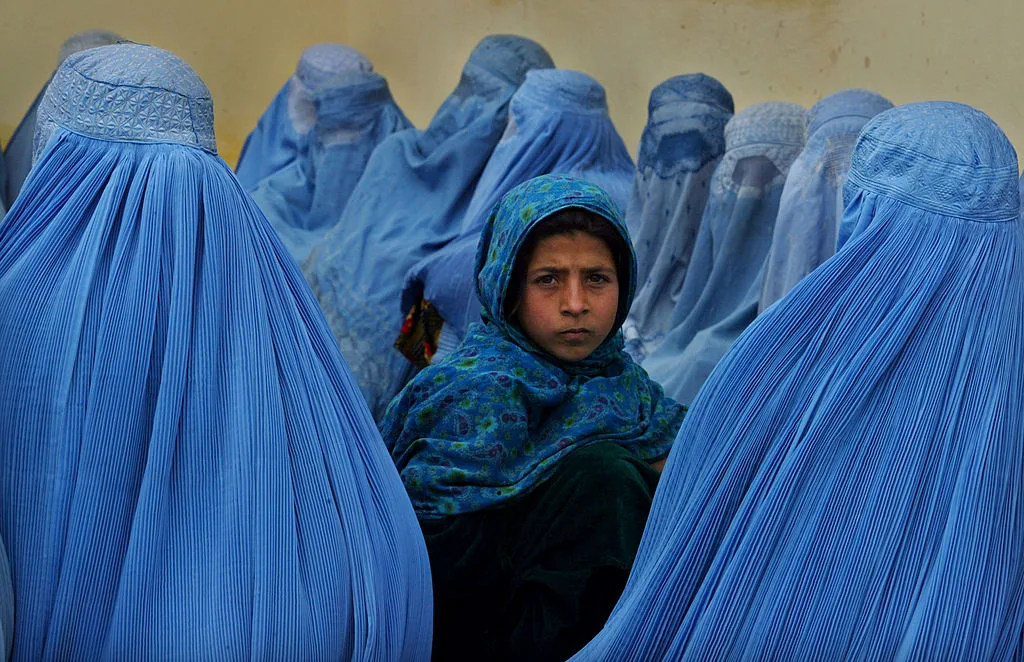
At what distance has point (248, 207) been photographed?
245cm

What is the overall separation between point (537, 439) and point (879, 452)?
0.88m

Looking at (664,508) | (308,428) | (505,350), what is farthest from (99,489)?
(505,350)

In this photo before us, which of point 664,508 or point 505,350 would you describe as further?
point 505,350

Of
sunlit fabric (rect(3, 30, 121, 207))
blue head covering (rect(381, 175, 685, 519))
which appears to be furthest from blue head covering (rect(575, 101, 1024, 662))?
sunlit fabric (rect(3, 30, 121, 207))

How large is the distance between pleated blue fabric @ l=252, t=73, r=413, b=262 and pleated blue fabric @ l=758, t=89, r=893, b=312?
2.59 m

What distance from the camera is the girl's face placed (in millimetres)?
3082

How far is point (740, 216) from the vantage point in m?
4.27

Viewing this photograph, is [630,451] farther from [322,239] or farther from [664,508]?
[322,239]

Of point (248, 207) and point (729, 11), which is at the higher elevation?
point (729, 11)

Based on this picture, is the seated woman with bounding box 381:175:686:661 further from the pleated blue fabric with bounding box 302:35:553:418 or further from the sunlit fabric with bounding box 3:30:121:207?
the sunlit fabric with bounding box 3:30:121:207

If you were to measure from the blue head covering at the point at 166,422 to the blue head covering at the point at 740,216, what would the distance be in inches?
76.7

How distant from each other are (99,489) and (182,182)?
0.48 m

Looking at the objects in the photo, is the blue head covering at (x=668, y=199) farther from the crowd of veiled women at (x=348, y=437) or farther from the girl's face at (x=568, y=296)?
the crowd of veiled women at (x=348, y=437)

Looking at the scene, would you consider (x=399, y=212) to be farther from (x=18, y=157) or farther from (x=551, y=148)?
(x=18, y=157)
